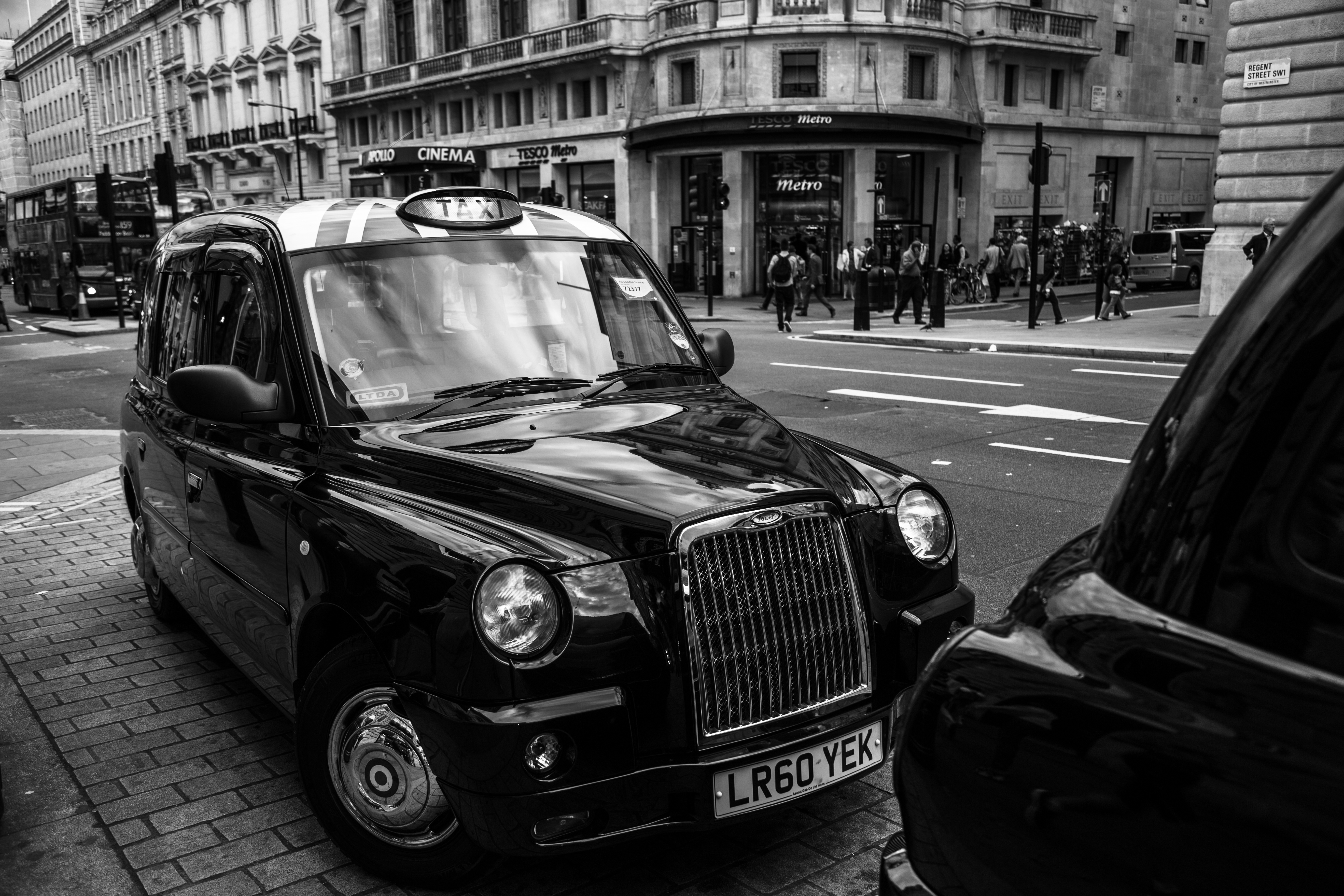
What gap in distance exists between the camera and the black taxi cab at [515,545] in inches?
108

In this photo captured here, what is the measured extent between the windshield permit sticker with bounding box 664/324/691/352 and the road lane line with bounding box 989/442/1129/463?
18.3ft

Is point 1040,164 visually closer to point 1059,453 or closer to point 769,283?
point 769,283

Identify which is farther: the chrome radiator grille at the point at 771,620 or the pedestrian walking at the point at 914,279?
the pedestrian walking at the point at 914,279

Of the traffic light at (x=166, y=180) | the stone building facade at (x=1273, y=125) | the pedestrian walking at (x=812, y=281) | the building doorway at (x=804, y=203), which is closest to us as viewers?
the stone building facade at (x=1273, y=125)

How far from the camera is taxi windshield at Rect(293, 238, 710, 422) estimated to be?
12.5 ft

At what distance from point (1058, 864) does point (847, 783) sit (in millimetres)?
1855

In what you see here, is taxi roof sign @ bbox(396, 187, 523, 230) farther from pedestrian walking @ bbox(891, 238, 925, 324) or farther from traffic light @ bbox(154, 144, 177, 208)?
traffic light @ bbox(154, 144, 177, 208)

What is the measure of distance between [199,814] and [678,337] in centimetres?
236

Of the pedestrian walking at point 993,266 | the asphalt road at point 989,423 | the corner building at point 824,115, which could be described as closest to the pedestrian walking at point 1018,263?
the pedestrian walking at point 993,266

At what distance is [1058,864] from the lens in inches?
53.2

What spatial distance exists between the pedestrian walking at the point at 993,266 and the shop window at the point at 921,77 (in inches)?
228

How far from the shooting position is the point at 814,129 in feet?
128

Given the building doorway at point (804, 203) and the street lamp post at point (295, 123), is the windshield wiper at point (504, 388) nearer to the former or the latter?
the building doorway at point (804, 203)

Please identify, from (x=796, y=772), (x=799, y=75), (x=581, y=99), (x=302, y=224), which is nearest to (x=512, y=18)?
(x=581, y=99)
